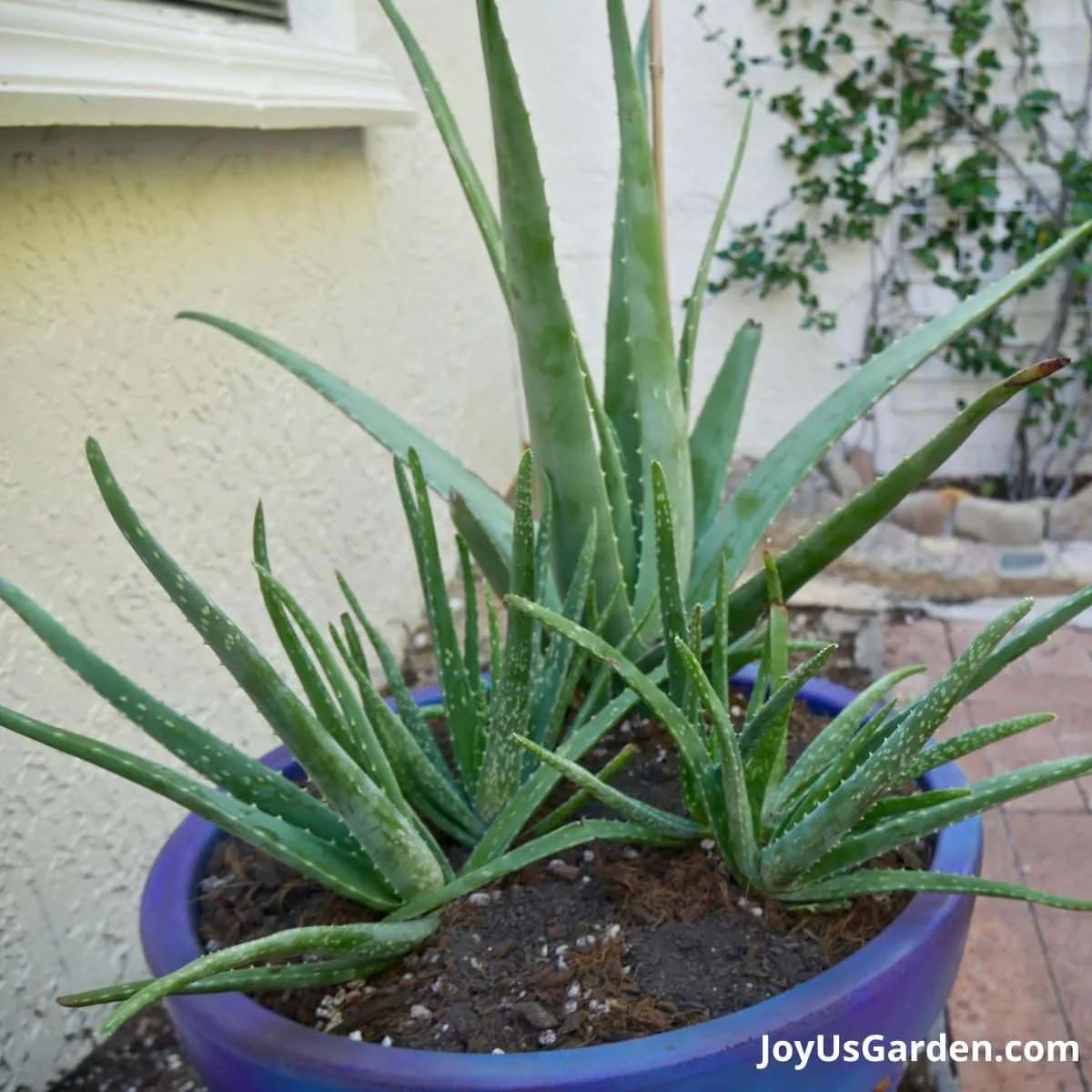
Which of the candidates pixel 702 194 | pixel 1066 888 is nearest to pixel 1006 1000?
pixel 1066 888

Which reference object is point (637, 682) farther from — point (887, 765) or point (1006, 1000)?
point (1006, 1000)

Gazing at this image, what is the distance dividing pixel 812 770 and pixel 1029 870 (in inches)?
34.1

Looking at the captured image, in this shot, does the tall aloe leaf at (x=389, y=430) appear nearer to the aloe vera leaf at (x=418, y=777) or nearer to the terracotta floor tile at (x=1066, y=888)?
the aloe vera leaf at (x=418, y=777)

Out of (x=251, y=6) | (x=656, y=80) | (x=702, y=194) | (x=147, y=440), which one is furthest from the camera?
(x=702, y=194)

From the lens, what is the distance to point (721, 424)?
1.10 meters

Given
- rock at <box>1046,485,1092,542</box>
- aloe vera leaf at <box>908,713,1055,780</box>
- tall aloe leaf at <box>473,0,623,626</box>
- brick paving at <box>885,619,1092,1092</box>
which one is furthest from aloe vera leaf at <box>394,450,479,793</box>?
rock at <box>1046,485,1092,542</box>

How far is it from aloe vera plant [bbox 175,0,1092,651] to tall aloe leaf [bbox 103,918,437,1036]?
29 cm

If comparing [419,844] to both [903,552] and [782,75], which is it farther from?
[782,75]

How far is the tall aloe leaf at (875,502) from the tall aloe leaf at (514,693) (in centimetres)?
22

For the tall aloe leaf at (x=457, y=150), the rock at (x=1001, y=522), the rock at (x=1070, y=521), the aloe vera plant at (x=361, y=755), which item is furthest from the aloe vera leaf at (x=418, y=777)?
the rock at (x=1070, y=521)

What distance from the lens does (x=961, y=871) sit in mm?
777

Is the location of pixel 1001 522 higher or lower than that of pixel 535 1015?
lower

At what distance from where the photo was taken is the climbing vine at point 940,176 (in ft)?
8.71

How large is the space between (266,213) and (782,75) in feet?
5.47
